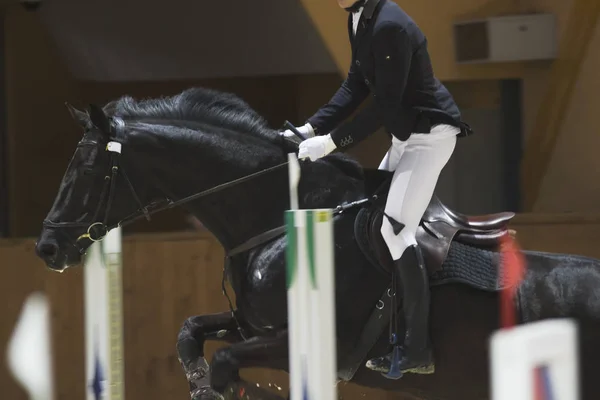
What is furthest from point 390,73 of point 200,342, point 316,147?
point 200,342

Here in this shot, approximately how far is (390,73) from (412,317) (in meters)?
0.87

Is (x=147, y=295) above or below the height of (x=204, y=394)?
above

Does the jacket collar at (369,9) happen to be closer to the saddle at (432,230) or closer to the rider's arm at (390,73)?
the rider's arm at (390,73)

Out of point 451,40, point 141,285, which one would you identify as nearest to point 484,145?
point 451,40

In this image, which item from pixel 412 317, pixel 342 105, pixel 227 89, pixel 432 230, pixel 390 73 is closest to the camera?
pixel 390 73

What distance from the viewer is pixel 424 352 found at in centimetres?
292

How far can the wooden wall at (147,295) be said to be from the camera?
15.0 ft

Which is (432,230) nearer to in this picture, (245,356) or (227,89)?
(245,356)

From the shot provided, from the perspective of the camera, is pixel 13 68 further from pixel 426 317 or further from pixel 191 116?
pixel 426 317

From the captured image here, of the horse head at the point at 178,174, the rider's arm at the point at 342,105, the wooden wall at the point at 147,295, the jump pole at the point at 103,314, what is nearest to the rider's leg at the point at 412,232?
the horse head at the point at 178,174

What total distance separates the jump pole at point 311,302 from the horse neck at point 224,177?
59 centimetres

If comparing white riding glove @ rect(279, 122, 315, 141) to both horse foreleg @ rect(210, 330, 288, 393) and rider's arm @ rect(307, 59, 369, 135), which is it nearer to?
rider's arm @ rect(307, 59, 369, 135)

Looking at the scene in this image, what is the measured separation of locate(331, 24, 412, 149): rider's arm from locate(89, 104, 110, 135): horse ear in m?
0.83

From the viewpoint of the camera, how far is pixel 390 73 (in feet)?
9.14
